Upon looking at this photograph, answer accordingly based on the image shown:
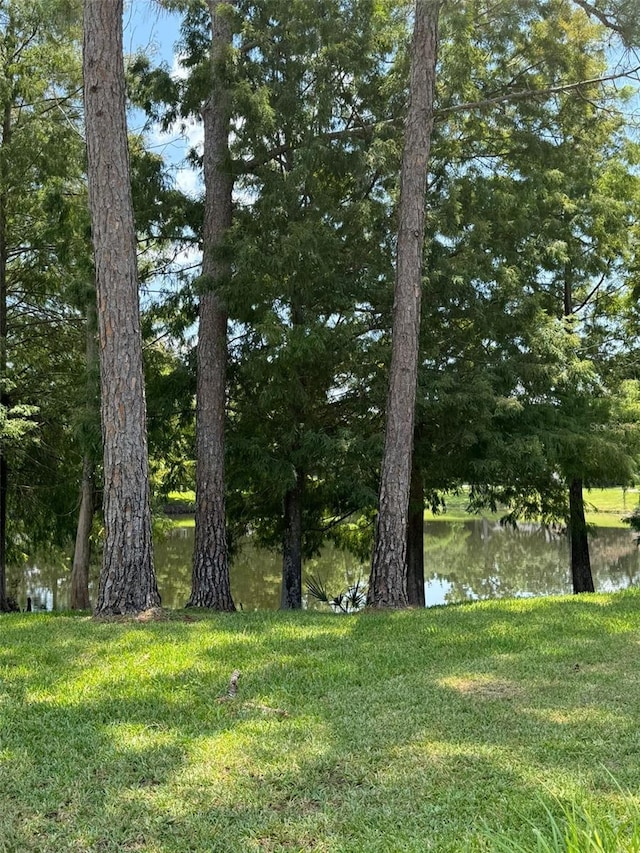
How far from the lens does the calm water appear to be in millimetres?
15773

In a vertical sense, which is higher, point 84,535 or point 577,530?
point 84,535

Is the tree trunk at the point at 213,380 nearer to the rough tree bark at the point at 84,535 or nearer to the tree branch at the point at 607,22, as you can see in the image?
the rough tree bark at the point at 84,535

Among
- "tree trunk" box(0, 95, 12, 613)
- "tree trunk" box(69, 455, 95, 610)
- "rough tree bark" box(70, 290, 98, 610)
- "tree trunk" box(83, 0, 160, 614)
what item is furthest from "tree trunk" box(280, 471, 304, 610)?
"tree trunk" box(0, 95, 12, 613)

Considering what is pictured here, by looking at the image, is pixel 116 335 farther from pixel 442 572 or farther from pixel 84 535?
pixel 442 572

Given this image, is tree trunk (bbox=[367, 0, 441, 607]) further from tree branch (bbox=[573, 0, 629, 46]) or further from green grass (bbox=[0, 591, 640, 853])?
green grass (bbox=[0, 591, 640, 853])

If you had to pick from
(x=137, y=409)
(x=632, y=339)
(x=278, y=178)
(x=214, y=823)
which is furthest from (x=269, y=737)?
(x=632, y=339)

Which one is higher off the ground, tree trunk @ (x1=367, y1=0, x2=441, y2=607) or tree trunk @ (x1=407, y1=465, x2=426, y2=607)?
tree trunk @ (x1=367, y1=0, x2=441, y2=607)

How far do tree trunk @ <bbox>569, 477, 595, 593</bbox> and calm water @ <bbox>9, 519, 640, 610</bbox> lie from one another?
282 cm

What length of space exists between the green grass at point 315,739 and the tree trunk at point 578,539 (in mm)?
6349

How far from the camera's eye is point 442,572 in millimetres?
18703

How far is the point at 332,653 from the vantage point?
4730mm

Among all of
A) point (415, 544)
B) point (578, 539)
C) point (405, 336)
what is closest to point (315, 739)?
point (405, 336)

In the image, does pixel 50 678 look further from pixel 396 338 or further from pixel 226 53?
pixel 226 53

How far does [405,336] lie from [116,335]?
9.48 ft
